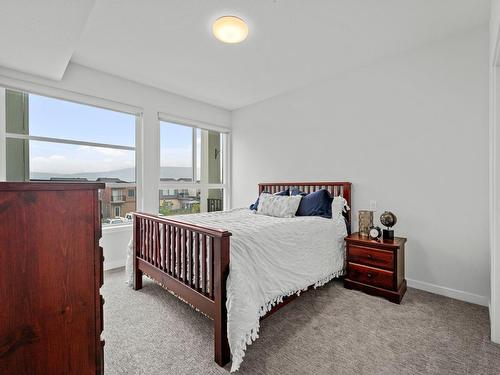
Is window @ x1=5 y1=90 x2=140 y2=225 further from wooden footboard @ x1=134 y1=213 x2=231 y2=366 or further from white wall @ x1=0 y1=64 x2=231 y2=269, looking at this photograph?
wooden footboard @ x1=134 y1=213 x2=231 y2=366

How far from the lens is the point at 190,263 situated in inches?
78.3

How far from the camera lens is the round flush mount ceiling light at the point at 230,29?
7.35 ft

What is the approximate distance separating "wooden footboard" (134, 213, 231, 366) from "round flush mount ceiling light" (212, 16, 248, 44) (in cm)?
178

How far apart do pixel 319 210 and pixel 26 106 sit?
3.64 m

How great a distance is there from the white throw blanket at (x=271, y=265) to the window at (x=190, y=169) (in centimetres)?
161

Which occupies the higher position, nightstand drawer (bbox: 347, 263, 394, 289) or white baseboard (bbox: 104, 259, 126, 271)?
nightstand drawer (bbox: 347, 263, 394, 289)

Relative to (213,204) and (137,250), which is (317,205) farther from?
(213,204)

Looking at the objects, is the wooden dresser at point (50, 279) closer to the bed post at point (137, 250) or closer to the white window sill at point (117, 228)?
the bed post at point (137, 250)

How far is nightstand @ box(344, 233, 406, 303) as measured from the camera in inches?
96.0

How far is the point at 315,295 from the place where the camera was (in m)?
2.61

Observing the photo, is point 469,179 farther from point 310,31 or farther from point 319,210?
point 310,31

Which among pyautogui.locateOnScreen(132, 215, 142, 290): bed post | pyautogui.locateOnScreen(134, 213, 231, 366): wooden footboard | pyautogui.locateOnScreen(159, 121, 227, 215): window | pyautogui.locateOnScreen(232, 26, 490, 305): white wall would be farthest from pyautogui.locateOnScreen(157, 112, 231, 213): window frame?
pyautogui.locateOnScreen(232, 26, 490, 305): white wall

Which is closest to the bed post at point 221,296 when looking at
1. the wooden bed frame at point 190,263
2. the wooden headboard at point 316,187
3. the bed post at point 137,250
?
the wooden bed frame at point 190,263

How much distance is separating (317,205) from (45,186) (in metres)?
2.73
